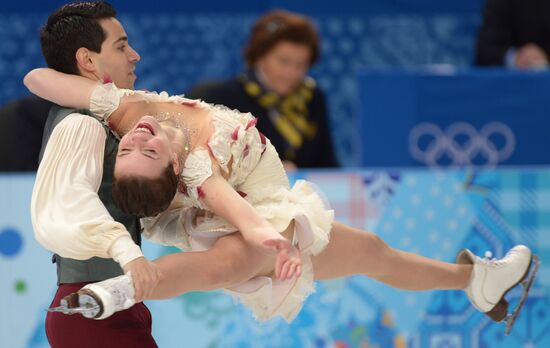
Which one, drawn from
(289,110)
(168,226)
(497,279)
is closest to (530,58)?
(289,110)

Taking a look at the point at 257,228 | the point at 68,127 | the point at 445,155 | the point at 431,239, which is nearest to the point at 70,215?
the point at 68,127

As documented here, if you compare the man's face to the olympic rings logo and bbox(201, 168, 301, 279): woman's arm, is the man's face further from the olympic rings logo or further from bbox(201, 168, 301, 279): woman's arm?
the olympic rings logo

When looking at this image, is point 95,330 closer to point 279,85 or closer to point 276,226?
point 276,226

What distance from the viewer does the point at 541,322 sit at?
19.7ft

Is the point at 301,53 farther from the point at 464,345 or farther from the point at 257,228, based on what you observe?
the point at 257,228

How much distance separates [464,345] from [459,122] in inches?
60.5

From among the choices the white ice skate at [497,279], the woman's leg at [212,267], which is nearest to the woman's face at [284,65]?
the white ice skate at [497,279]

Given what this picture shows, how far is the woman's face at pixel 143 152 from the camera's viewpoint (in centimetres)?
404

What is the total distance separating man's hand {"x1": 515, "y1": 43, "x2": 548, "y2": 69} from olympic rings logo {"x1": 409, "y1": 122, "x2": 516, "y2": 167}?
696mm

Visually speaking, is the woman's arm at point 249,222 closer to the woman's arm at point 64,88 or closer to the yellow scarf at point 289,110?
the woman's arm at point 64,88

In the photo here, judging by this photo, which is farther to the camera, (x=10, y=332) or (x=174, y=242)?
(x=10, y=332)

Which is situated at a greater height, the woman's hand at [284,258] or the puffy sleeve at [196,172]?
the puffy sleeve at [196,172]

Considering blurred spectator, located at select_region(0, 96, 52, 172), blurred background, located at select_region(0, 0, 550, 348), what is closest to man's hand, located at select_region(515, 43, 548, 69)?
blurred background, located at select_region(0, 0, 550, 348)

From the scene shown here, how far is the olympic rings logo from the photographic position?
6910 millimetres
